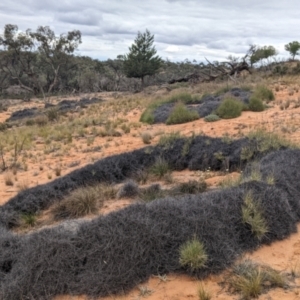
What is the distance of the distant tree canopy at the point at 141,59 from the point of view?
42062mm

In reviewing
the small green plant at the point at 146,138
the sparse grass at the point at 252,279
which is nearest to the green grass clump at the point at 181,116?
the small green plant at the point at 146,138

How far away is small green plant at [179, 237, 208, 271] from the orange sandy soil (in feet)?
0.50

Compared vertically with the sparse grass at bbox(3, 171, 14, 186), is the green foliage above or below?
above

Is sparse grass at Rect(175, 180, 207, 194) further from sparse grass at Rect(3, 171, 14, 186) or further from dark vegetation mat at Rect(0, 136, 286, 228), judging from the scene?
sparse grass at Rect(3, 171, 14, 186)

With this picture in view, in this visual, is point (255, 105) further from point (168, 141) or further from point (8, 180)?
point (8, 180)

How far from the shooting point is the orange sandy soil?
14.0 ft

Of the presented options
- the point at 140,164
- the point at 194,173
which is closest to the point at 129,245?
the point at 194,173

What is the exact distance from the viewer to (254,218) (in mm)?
5234

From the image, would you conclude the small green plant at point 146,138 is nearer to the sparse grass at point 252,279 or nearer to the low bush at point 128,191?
the low bush at point 128,191

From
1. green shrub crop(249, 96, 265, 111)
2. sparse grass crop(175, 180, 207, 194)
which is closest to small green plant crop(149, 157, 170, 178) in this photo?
sparse grass crop(175, 180, 207, 194)

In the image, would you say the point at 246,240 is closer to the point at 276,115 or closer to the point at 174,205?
the point at 174,205

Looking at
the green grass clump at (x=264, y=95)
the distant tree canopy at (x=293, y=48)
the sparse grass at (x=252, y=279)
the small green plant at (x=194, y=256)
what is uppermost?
the distant tree canopy at (x=293, y=48)

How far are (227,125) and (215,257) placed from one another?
8.71 m

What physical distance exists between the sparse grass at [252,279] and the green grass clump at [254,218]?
60cm
